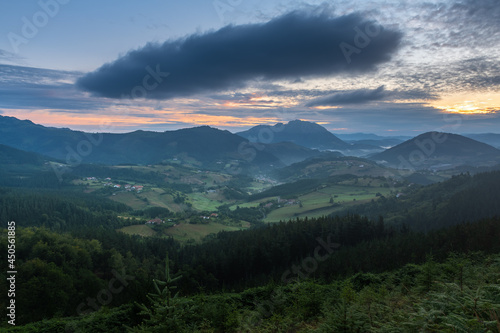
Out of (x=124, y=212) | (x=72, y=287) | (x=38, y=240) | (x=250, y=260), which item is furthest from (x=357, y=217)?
(x=124, y=212)

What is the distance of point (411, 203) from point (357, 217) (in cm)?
9456

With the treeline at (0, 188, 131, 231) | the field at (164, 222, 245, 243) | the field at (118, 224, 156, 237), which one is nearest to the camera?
the field at (164, 222, 245, 243)

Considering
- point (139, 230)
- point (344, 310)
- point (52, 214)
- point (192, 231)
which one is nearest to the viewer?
point (344, 310)

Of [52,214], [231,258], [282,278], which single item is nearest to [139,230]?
[52,214]

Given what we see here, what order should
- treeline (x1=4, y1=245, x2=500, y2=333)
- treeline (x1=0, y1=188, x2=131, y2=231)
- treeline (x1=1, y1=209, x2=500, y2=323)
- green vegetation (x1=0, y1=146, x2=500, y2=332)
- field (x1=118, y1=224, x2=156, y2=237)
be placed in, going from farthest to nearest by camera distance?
treeline (x1=0, y1=188, x2=131, y2=231), field (x1=118, y1=224, x2=156, y2=237), treeline (x1=1, y1=209, x2=500, y2=323), green vegetation (x1=0, y1=146, x2=500, y2=332), treeline (x1=4, y1=245, x2=500, y2=333)

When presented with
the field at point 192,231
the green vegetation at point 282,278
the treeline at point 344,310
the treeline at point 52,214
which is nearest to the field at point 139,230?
the green vegetation at point 282,278

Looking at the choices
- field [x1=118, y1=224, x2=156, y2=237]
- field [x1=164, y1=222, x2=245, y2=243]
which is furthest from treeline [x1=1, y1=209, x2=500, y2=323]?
field [x1=118, y1=224, x2=156, y2=237]

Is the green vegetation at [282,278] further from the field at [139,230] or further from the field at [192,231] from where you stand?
the field at [192,231]

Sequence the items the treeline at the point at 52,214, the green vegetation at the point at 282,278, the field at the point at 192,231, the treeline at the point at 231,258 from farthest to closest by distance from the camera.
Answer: the treeline at the point at 52,214 → the field at the point at 192,231 → the treeline at the point at 231,258 → the green vegetation at the point at 282,278

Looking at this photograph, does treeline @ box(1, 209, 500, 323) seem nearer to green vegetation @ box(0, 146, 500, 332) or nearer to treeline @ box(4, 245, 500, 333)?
green vegetation @ box(0, 146, 500, 332)

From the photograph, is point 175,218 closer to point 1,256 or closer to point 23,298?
point 1,256

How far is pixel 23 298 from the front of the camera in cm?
4528

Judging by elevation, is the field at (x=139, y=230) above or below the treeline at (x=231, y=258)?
below

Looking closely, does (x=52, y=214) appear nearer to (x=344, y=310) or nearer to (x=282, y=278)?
(x=282, y=278)
